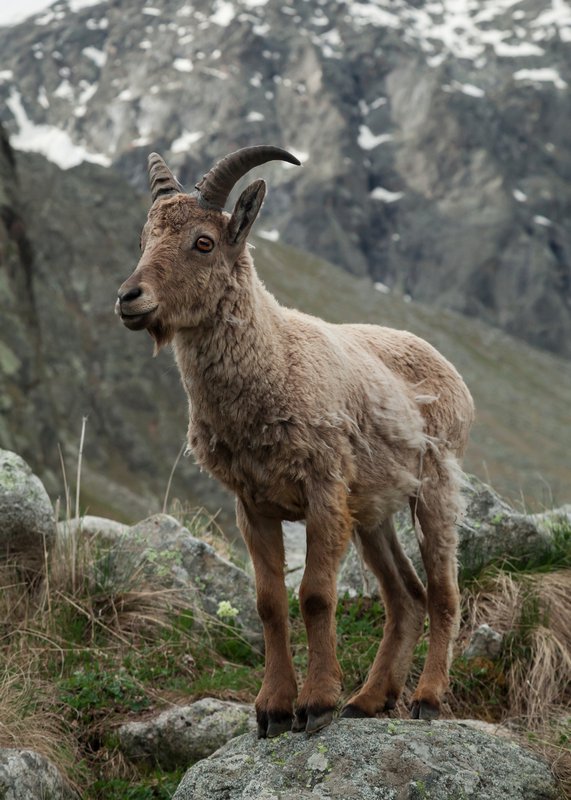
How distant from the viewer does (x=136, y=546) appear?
10.6 metres

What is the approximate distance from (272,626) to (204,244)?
113 inches

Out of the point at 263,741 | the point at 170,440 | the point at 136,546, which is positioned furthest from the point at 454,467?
the point at 170,440

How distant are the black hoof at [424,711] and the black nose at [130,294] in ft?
12.7

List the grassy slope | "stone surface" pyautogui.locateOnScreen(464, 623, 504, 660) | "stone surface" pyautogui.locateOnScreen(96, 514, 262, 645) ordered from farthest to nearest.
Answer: the grassy slope
"stone surface" pyautogui.locateOnScreen(96, 514, 262, 645)
"stone surface" pyautogui.locateOnScreen(464, 623, 504, 660)

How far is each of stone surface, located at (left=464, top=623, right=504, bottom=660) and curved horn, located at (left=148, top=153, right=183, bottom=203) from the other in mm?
4962

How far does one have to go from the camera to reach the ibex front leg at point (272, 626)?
7.04 m

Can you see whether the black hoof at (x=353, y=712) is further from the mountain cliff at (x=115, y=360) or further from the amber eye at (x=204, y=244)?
the mountain cliff at (x=115, y=360)

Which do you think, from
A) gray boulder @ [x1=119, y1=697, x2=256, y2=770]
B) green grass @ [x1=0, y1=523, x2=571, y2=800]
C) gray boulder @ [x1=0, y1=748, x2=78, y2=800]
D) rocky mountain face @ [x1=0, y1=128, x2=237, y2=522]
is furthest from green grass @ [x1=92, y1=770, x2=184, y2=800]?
rocky mountain face @ [x1=0, y1=128, x2=237, y2=522]

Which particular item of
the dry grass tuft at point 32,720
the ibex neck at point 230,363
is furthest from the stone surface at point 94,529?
the ibex neck at point 230,363

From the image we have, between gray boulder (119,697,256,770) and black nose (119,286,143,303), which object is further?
gray boulder (119,697,256,770)

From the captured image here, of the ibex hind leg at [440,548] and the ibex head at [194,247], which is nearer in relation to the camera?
the ibex head at [194,247]

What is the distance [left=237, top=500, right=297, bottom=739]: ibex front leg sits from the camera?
7.04 m

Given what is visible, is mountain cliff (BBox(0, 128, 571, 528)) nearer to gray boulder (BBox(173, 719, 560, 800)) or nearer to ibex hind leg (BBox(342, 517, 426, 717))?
ibex hind leg (BBox(342, 517, 426, 717))

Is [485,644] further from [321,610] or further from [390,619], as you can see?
[321,610]
